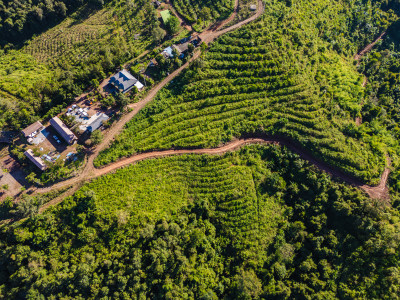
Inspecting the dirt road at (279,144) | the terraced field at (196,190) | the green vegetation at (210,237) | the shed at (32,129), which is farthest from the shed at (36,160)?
the terraced field at (196,190)

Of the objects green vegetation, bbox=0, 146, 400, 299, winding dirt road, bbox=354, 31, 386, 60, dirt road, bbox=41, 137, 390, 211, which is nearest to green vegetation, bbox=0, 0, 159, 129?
dirt road, bbox=41, 137, 390, 211

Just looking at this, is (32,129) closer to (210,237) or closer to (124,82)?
(124,82)

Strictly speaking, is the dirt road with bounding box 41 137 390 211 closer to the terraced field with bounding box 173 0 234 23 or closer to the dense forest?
the dense forest

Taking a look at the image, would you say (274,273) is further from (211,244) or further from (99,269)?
(99,269)

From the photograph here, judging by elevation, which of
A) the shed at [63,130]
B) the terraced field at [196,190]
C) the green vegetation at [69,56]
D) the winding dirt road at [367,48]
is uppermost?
the green vegetation at [69,56]

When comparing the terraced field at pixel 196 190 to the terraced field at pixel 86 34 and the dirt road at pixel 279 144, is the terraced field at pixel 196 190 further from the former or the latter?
the terraced field at pixel 86 34

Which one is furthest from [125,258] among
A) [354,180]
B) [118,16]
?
[118,16]
